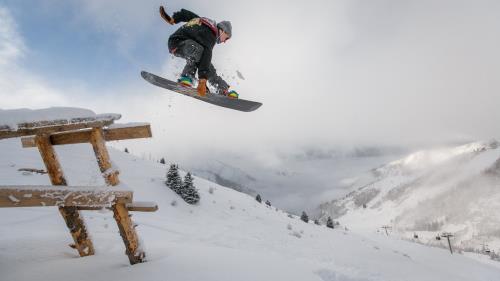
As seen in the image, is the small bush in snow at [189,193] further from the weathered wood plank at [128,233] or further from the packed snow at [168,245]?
the weathered wood plank at [128,233]

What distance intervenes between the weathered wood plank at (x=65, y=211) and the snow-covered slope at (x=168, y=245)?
23 centimetres

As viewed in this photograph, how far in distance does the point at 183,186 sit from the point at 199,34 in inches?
637

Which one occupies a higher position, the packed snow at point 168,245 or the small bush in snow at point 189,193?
the small bush in snow at point 189,193

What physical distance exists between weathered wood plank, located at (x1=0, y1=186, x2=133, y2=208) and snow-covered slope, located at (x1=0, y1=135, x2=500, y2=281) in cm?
47

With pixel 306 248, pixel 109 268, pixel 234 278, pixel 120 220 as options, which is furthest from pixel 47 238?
pixel 306 248

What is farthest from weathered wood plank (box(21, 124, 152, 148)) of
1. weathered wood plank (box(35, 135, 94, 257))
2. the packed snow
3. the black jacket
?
the black jacket

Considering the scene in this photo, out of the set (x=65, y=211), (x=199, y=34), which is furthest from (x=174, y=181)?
(x=65, y=211)

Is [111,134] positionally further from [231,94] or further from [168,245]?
[231,94]

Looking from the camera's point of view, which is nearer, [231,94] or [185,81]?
[185,81]

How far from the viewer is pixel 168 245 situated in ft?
18.6

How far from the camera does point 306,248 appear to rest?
1502 centimetres

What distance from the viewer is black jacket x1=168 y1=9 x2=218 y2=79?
6516mm

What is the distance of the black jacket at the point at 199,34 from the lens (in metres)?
6.52

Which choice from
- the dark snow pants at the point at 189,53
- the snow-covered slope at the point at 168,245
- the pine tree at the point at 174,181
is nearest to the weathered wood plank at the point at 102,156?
the snow-covered slope at the point at 168,245
